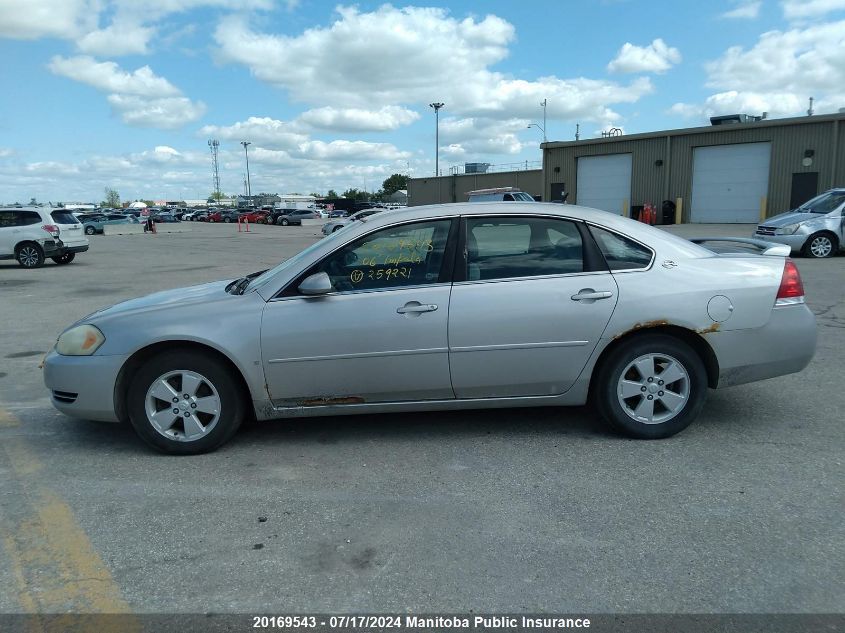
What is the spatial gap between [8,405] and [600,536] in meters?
4.89

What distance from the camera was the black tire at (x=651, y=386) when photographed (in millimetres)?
4219

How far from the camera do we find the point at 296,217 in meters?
57.6

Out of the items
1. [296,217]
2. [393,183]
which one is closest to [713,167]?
[296,217]

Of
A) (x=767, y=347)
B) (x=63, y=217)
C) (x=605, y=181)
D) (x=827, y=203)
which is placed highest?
(x=605, y=181)

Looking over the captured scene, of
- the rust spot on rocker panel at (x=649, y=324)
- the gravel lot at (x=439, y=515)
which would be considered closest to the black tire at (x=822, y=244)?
the gravel lot at (x=439, y=515)

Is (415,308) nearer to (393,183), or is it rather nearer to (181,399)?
(181,399)

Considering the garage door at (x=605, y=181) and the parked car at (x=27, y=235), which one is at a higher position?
the garage door at (x=605, y=181)

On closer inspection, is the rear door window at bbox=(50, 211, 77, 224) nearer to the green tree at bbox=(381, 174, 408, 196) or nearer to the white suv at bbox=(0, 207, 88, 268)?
the white suv at bbox=(0, 207, 88, 268)

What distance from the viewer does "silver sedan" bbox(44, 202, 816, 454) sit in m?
4.10

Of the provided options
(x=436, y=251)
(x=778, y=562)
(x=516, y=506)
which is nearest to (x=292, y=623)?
(x=516, y=506)

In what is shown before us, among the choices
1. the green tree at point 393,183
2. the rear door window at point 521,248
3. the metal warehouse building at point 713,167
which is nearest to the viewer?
the rear door window at point 521,248

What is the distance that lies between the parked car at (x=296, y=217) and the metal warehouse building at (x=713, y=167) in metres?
25.8

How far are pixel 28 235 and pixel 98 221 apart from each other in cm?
3639

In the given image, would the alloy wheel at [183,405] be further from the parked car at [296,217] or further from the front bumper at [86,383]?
the parked car at [296,217]
